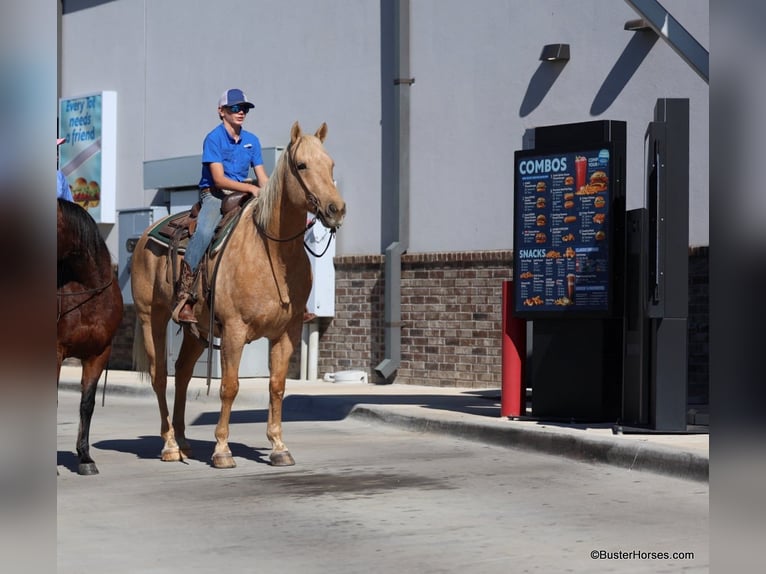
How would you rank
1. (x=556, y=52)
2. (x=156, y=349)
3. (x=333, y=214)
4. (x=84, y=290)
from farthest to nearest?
(x=556, y=52), (x=156, y=349), (x=84, y=290), (x=333, y=214)

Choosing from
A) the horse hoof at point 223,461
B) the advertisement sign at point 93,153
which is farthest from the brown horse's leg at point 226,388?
the advertisement sign at point 93,153

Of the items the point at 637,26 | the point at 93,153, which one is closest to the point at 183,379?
the point at 637,26

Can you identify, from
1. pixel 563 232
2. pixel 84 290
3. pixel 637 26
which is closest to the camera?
pixel 84 290

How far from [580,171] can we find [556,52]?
458 cm

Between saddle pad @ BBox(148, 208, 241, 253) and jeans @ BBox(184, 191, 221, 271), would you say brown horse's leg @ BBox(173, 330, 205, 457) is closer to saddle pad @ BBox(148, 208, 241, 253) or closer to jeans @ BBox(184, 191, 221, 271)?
saddle pad @ BBox(148, 208, 241, 253)

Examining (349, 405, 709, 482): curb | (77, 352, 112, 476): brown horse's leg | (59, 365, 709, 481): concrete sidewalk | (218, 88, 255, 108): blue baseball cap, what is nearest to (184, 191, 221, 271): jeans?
(218, 88, 255, 108): blue baseball cap

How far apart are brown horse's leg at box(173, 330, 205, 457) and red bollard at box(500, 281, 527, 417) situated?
10.2 feet

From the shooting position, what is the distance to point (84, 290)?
29.1ft

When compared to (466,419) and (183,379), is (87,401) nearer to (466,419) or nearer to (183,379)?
(183,379)

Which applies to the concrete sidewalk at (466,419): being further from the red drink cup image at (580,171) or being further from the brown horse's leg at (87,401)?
the brown horse's leg at (87,401)

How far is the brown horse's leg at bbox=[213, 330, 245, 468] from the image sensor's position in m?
9.43

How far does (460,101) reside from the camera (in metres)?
17.0

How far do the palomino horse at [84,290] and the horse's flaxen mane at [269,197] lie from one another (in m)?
1.22
